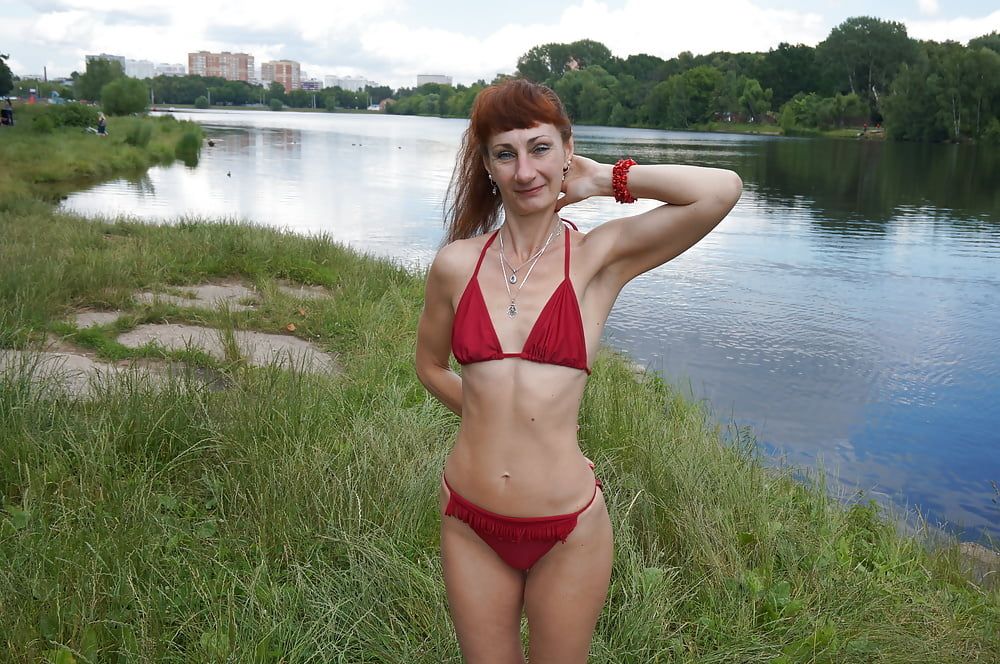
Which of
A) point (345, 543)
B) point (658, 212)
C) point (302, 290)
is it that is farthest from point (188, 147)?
point (658, 212)

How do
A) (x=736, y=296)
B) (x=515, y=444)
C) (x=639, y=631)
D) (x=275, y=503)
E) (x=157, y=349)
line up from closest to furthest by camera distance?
(x=515, y=444), (x=639, y=631), (x=275, y=503), (x=157, y=349), (x=736, y=296)

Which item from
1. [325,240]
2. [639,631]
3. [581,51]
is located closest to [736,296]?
[325,240]

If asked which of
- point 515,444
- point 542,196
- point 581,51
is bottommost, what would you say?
point 515,444

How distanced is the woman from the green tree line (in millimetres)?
66745

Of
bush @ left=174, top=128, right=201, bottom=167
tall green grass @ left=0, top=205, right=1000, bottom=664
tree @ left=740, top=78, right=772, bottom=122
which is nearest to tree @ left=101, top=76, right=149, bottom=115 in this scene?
bush @ left=174, top=128, right=201, bottom=167

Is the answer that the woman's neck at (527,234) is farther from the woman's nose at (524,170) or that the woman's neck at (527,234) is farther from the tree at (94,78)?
the tree at (94,78)

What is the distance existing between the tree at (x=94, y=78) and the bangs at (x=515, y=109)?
9061cm

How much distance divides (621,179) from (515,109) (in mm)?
358

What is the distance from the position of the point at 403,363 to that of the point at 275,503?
3.13 meters

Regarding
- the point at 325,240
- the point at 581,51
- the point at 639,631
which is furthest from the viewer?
the point at 581,51

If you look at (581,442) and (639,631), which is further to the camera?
(581,442)

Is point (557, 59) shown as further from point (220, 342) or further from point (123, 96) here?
point (220, 342)

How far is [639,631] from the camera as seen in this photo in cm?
344

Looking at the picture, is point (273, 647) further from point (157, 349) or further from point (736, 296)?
point (736, 296)
